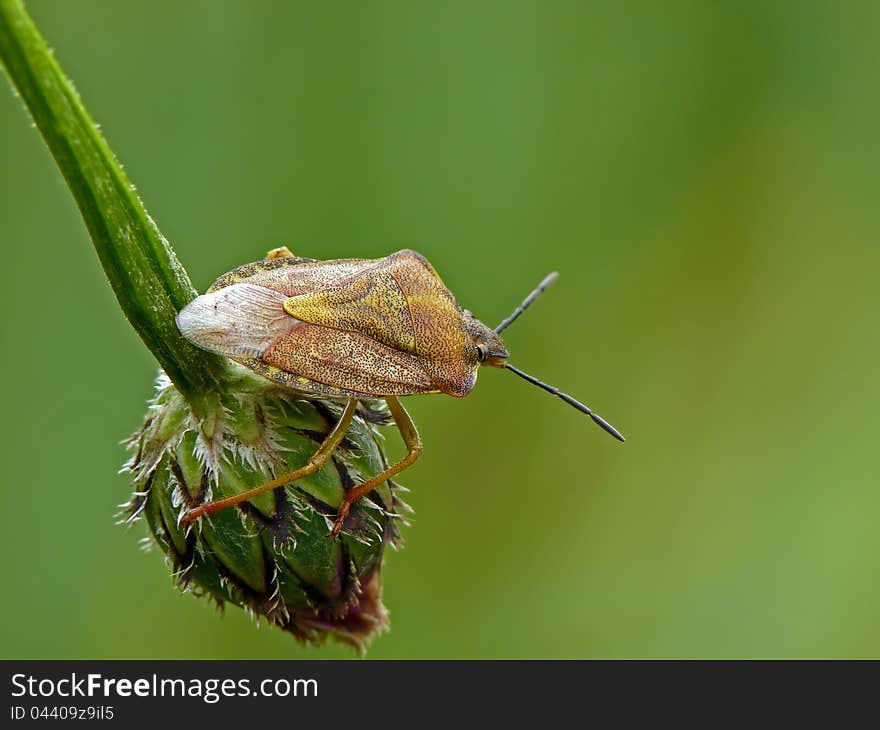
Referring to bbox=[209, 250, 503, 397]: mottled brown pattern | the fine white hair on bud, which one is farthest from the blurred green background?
the fine white hair on bud

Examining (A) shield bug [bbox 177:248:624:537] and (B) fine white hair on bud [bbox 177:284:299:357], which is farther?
(A) shield bug [bbox 177:248:624:537]

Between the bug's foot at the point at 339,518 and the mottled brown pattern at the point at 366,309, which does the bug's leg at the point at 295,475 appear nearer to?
the bug's foot at the point at 339,518

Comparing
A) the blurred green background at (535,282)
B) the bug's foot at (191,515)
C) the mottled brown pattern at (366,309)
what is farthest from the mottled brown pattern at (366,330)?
the blurred green background at (535,282)

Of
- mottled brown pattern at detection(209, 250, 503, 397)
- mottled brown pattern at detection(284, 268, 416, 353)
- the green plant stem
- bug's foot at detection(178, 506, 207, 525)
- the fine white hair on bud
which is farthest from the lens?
mottled brown pattern at detection(284, 268, 416, 353)

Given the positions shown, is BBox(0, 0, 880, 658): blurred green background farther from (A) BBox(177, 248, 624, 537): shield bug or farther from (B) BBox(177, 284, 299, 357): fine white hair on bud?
(B) BBox(177, 284, 299, 357): fine white hair on bud

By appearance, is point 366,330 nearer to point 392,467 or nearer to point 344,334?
point 344,334

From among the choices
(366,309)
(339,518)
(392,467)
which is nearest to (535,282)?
(366,309)
